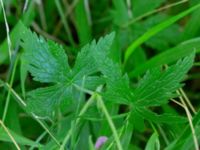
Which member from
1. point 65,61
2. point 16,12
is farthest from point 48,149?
point 16,12

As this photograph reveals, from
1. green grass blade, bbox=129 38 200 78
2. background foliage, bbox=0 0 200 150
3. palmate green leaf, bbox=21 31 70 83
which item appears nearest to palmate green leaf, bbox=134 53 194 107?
background foliage, bbox=0 0 200 150

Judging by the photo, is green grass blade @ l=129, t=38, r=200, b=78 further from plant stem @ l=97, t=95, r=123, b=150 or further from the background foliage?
plant stem @ l=97, t=95, r=123, b=150

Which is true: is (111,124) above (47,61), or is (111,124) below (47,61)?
below

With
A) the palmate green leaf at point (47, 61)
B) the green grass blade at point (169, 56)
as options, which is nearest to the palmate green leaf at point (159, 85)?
the palmate green leaf at point (47, 61)

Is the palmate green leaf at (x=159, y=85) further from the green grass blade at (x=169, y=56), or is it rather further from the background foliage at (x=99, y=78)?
the green grass blade at (x=169, y=56)

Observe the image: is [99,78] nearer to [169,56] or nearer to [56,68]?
[56,68]

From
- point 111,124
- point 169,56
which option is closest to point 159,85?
point 111,124
